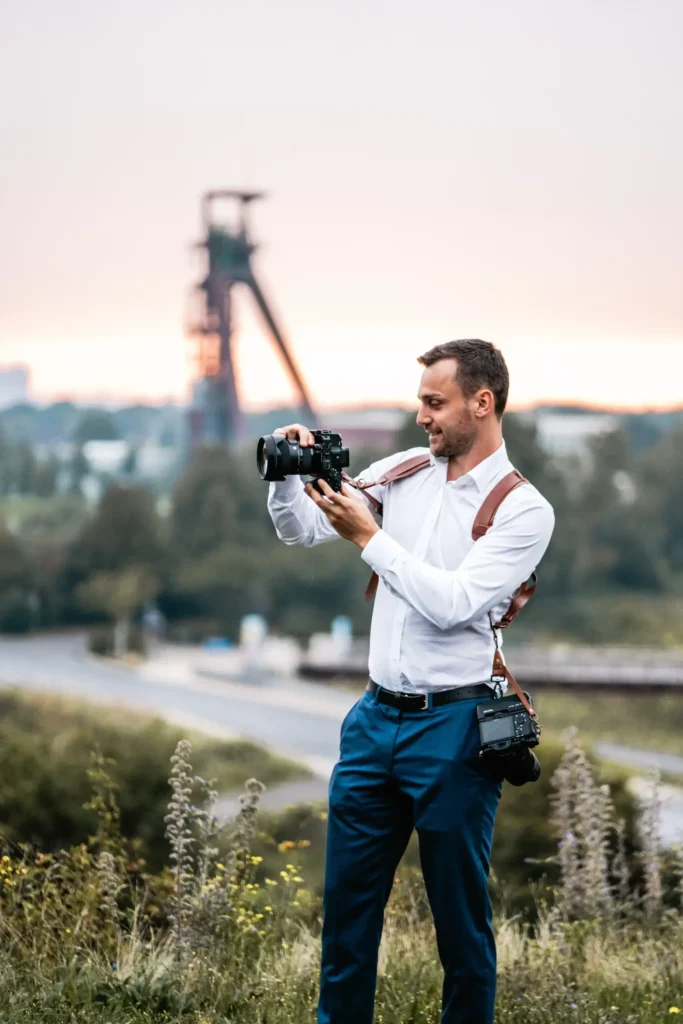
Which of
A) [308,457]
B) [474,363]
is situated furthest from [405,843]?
[474,363]

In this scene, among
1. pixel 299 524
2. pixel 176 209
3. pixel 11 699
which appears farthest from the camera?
pixel 176 209

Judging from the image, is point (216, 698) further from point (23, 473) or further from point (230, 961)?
point (230, 961)

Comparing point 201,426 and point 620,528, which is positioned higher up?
point 201,426

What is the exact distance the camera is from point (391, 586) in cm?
227

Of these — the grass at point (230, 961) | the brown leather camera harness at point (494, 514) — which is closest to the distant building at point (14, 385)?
the grass at point (230, 961)

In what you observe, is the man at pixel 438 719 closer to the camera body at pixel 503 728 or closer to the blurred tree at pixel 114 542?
the camera body at pixel 503 728

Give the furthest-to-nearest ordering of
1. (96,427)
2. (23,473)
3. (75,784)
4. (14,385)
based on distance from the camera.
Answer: (14,385)
(96,427)
(23,473)
(75,784)

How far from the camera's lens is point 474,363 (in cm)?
235

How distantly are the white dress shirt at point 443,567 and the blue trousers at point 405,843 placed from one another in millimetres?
79

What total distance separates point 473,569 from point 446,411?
301mm

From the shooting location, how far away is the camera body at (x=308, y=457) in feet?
7.74

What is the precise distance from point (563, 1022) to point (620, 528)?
1893 inches

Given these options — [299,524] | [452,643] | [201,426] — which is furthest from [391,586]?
[201,426]

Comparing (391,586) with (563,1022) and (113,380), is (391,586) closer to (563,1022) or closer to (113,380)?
(563,1022)
